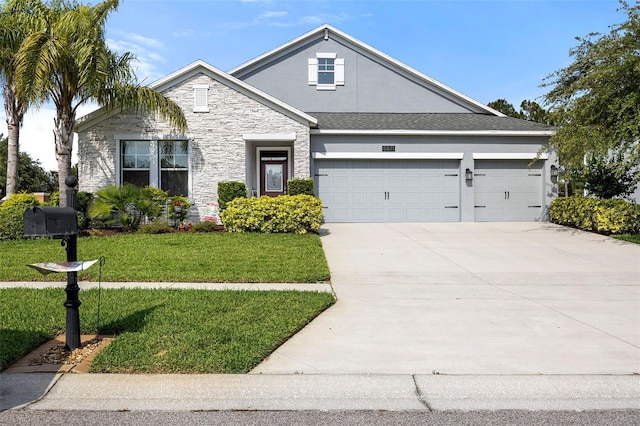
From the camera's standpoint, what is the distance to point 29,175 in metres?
39.7

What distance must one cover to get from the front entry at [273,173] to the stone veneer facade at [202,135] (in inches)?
67.1

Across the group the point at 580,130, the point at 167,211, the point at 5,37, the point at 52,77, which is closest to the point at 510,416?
the point at 580,130

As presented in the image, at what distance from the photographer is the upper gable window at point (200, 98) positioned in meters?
16.1

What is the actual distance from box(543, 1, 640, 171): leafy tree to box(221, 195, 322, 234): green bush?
24.5ft

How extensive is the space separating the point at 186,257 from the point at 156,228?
4517 mm

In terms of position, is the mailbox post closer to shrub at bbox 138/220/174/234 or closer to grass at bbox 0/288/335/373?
grass at bbox 0/288/335/373

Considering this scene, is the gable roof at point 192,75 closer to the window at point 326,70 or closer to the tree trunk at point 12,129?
the tree trunk at point 12,129

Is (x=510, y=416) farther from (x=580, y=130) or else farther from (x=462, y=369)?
(x=580, y=130)

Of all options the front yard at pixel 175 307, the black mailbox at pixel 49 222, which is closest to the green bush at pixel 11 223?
the front yard at pixel 175 307

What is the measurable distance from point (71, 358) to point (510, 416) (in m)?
3.99

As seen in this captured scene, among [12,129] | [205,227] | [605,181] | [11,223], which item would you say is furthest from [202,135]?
[605,181]

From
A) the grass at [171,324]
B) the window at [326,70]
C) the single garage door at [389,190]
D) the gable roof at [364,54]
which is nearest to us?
the grass at [171,324]

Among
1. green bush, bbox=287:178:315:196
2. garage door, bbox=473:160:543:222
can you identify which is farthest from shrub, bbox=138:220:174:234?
garage door, bbox=473:160:543:222

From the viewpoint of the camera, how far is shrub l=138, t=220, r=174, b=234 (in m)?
14.4
